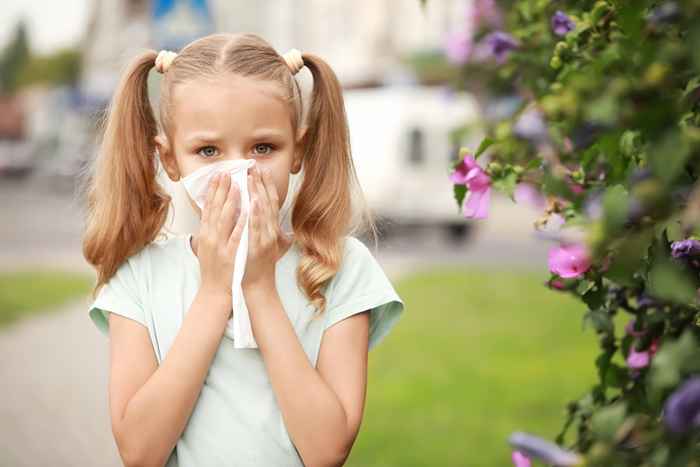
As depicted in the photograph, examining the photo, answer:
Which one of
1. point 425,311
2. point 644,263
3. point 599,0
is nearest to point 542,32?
point 599,0

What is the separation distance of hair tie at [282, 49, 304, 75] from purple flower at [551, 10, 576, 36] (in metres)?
0.57

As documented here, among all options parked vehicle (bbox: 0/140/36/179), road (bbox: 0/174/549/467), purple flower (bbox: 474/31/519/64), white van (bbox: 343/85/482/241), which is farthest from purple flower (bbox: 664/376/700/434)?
parked vehicle (bbox: 0/140/36/179)

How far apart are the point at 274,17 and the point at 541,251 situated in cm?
1485

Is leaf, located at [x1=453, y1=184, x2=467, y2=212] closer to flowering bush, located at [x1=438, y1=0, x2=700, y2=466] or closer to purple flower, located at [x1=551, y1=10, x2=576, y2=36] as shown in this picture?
flowering bush, located at [x1=438, y1=0, x2=700, y2=466]

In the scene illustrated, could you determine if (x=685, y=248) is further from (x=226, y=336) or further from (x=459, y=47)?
(x=459, y=47)

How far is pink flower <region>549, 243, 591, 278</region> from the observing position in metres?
1.91

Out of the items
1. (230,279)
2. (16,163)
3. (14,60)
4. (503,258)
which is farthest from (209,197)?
(14,60)

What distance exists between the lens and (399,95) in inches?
762

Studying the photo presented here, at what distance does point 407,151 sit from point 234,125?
16.9m

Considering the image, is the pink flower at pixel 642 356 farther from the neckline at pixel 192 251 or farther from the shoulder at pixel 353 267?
the neckline at pixel 192 251

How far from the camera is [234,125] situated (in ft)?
6.76

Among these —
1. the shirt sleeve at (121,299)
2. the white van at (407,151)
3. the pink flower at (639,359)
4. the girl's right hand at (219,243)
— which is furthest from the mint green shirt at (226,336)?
the white van at (407,151)

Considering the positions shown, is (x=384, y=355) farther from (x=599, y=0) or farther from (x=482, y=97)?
(x=599, y=0)

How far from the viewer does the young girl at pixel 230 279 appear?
200 cm
